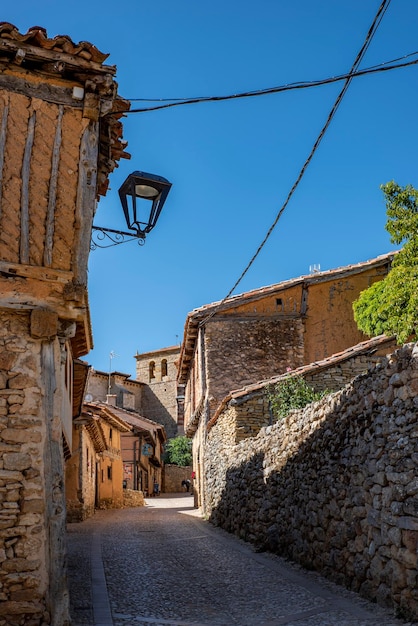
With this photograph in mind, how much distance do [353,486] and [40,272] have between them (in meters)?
4.45

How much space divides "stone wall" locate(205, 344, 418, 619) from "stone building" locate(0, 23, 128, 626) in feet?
10.7

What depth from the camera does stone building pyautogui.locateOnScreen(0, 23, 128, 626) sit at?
18.7 feet

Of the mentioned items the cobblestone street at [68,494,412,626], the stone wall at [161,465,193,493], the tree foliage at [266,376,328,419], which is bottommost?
the stone wall at [161,465,193,493]

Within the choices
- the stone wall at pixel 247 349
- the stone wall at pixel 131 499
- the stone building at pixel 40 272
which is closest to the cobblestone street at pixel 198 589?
the stone building at pixel 40 272

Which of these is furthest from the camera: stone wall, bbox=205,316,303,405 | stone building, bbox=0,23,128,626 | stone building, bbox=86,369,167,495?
stone building, bbox=86,369,167,495

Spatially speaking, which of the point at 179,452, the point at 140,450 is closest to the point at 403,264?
the point at 140,450

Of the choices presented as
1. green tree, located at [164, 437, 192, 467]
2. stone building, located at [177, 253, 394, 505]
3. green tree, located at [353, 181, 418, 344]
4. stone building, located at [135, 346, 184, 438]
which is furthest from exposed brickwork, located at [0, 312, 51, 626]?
stone building, located at [135, 346, 184, 438]

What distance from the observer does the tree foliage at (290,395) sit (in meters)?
14.7

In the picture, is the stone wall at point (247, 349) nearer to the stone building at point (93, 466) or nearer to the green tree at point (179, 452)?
the stone building at point (93, 466)

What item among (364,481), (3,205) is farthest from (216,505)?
(3,205)

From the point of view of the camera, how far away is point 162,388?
2162 inches

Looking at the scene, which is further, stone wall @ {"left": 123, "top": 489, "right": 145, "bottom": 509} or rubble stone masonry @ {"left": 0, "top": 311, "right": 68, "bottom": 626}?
stone wall @ {"left": 123, "top": 489, "right": 145, "bottom": 509}

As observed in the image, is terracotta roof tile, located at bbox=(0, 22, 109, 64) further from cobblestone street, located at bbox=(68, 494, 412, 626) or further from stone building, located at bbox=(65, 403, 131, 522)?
stone building, located at bbox=(65, 403, 131, 522)

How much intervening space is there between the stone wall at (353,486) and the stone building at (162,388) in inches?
1650
